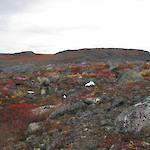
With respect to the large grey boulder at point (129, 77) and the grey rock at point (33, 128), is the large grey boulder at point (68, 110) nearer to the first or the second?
the grey rock at point (33, 128)

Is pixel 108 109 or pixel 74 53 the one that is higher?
pixel 74 53

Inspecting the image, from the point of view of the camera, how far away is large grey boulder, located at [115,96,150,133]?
6051mm

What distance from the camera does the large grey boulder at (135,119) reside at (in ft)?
19.9

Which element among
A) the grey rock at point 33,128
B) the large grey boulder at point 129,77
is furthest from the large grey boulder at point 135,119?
A: the large grey boulder at point 129,77

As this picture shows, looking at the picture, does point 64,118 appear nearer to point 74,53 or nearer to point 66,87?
point 66,87

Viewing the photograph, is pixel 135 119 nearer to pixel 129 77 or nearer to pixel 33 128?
pixel 33 128

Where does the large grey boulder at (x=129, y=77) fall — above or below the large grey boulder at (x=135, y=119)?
above

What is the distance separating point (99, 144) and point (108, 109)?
4.24m

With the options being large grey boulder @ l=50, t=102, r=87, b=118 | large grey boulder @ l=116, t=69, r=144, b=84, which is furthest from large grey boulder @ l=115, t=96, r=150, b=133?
large grey boulder @ l=116, t=69, r=144, b=84

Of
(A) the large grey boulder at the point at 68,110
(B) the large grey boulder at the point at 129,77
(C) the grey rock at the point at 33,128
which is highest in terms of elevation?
(B) the large grey boulder at the point at 129,77

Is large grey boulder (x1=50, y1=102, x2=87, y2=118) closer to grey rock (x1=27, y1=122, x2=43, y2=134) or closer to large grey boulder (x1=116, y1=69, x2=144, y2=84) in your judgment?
grey rock (x1=27, y1=122, x2=43, y2=134)

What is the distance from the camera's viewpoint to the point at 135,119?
20.4 ft

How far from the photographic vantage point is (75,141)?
662 centimetres

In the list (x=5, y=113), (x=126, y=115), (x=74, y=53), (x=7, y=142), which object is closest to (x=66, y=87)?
(x=5, y=113)
